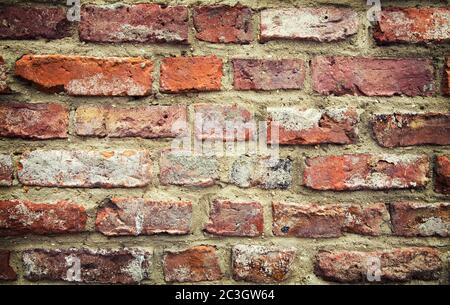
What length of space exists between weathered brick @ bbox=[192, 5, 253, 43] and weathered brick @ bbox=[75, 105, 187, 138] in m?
0.15

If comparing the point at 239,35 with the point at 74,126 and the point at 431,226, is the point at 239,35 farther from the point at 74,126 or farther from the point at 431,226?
the point at 431,226

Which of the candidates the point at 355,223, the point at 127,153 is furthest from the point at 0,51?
the point at 355,223

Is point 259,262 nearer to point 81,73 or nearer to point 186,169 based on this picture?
point 186,169

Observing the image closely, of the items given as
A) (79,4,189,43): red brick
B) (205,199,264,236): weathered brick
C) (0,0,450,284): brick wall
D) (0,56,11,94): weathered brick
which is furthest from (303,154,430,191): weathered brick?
(0,56,11,94): weathered brick

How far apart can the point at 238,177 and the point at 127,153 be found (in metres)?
0.22

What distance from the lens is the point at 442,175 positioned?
0.73 metres

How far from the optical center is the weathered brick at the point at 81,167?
2.29ft

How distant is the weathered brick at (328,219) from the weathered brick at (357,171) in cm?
4

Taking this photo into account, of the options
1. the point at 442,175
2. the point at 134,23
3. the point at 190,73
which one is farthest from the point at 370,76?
the point at 134,23

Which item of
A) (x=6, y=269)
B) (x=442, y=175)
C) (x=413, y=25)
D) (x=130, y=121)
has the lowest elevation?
(x=6, y=269)

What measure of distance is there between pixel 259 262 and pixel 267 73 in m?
0.37

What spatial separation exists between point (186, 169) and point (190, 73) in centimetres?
19

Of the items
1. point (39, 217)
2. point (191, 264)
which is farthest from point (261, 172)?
point (39, 217)

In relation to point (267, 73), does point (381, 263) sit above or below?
below
